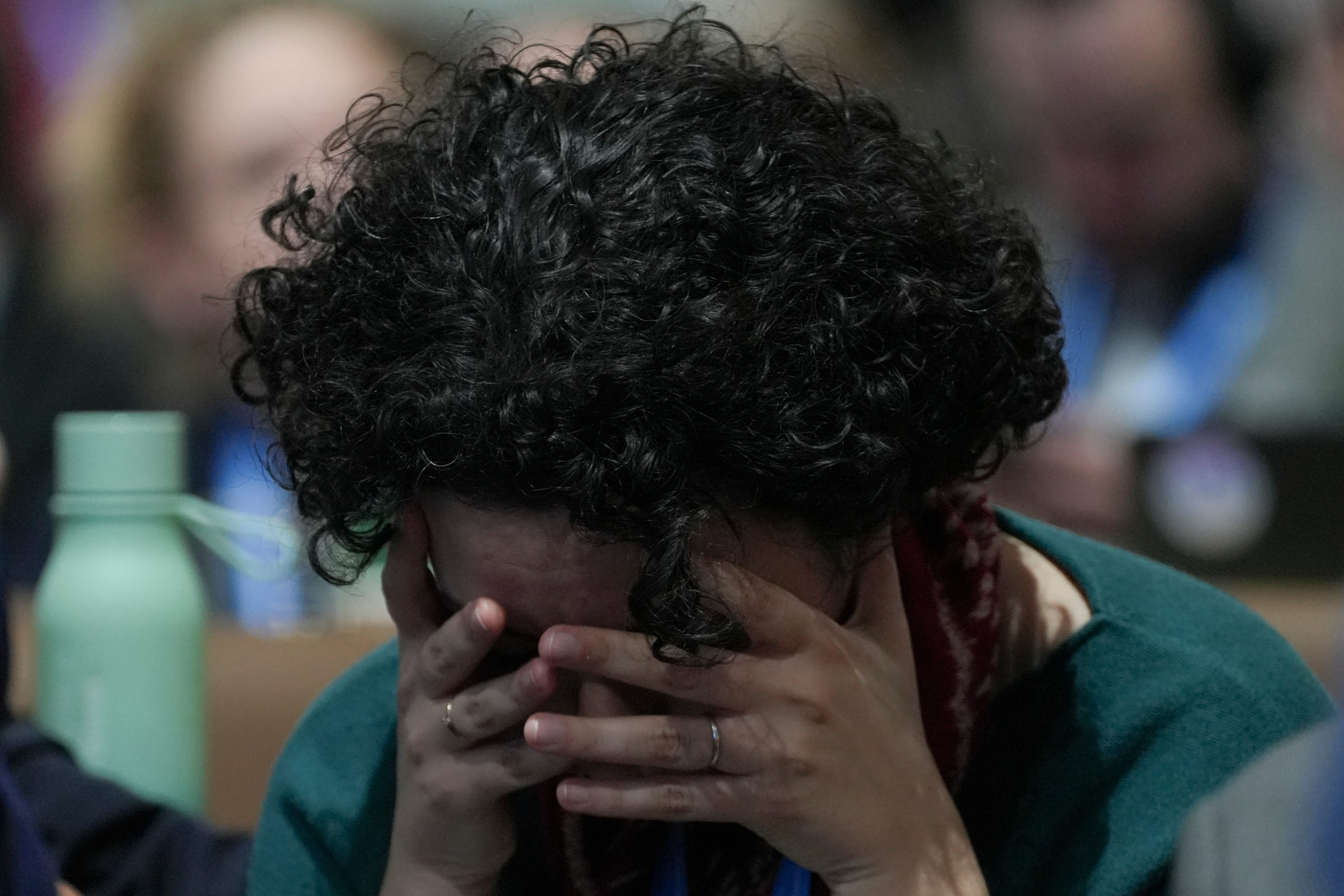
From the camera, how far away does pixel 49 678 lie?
124 centimetres

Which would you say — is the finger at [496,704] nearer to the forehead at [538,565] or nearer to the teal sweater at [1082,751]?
the forehead at [538,565]

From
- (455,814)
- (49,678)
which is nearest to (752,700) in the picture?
(455,814)

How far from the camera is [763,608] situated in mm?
769

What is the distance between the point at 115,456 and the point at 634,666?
693mm

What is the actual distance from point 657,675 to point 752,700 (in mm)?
61

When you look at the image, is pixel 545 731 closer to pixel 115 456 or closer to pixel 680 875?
pixel 680 875

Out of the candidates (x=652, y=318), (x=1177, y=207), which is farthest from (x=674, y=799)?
(x=1177, y=207)

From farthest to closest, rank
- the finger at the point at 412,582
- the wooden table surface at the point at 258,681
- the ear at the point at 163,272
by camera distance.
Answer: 1. the ear at the point at 163,272
2. the wooden table surface at the point at 258,681
3. the finger at the point at 412,582

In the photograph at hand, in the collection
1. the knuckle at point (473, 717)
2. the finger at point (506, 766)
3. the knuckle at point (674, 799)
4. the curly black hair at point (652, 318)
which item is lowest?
the finger at point (506, 766)

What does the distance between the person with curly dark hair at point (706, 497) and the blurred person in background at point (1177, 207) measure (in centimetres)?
173

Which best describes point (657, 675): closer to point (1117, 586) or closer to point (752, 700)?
point (752, 700)

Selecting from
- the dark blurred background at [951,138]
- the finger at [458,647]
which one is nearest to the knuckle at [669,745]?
the finger at [458,647]

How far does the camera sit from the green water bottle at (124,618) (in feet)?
4.00

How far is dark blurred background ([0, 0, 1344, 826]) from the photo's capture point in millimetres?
2611
